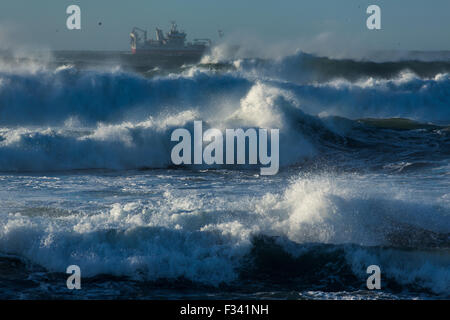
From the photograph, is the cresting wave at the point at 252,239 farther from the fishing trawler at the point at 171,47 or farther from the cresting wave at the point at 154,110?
the fishing trawler at the point at 171,47

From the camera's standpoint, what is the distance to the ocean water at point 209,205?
322 inches

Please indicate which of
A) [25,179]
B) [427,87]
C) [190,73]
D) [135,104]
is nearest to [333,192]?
[25,179]

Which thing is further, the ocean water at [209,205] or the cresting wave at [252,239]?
the cresting wave at [252,239]

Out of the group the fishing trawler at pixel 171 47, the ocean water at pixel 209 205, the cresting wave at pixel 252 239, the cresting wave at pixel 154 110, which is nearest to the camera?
the ocean water at pixel 209 205

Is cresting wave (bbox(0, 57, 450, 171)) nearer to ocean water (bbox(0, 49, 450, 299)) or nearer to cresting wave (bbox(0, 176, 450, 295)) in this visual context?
ocean water (bbox(0, 49, 450, 299))

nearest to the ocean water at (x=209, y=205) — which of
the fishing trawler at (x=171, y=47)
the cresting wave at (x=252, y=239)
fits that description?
the cresting wave at (x=252, y=239)

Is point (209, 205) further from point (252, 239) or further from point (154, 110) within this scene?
point (154, 110)

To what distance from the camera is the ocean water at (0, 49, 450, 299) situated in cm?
819

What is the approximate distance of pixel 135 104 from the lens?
24469 millimetres

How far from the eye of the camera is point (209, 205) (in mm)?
10703

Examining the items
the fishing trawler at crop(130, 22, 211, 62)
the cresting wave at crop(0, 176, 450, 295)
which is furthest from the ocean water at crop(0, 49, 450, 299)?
the fishing trawler at crop(130, 22, 211, 62)

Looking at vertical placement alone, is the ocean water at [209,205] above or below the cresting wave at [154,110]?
below

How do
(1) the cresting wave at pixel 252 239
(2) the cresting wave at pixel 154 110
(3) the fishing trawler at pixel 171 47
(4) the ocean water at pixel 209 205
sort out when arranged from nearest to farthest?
(4) the ocean water at pixel 209 205
(1) the cresting wave at pixel 252 239
(2) the cresting wave at pixel 154 110
(3) the fishing trawler at pixel 171 47
